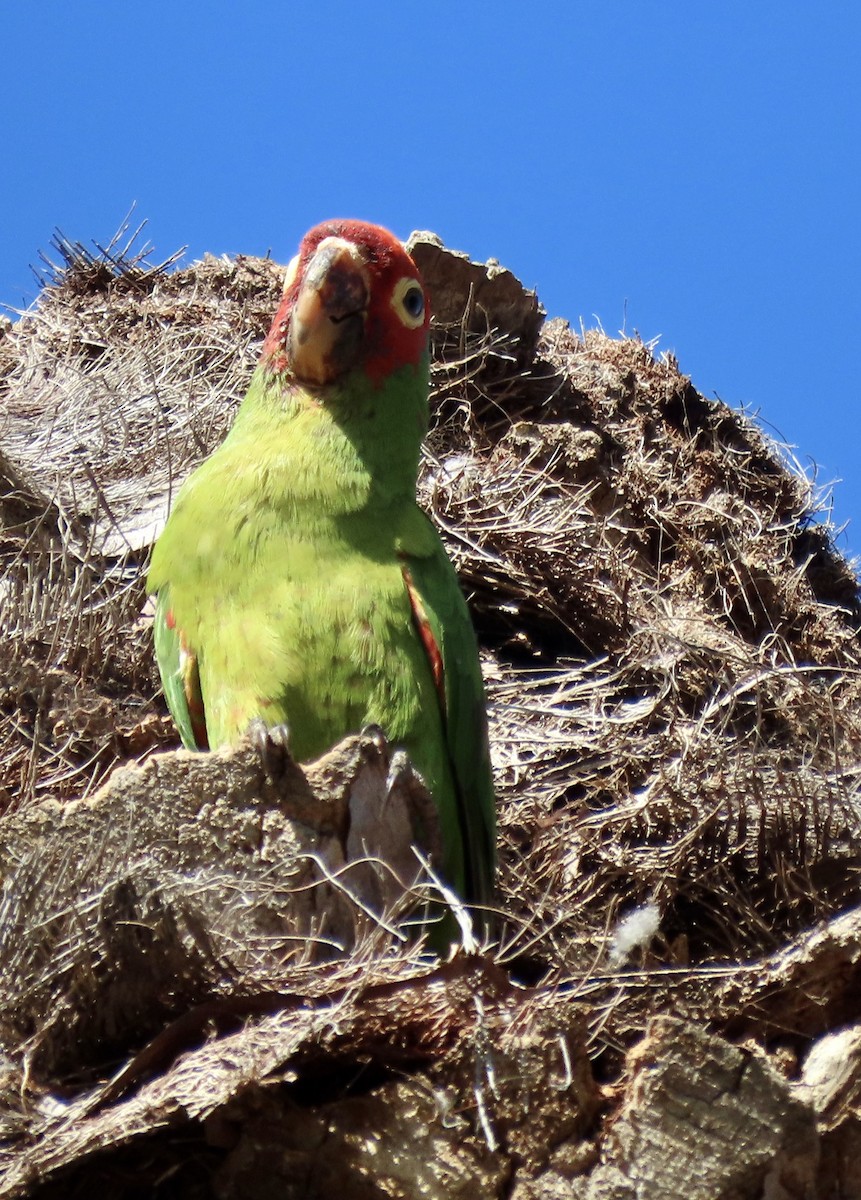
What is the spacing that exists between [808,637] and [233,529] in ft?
10.7

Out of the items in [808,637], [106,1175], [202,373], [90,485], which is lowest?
[106,1175]

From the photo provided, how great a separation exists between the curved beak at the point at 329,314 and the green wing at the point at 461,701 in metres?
0.73

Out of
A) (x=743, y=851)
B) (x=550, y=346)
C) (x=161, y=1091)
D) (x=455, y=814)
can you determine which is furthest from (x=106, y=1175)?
(x=550, y=346)

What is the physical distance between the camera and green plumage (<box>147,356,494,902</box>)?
14.1 feet

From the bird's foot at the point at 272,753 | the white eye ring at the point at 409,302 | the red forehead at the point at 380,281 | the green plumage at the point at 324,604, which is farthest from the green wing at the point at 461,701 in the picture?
the bird's foot at the point at 272,753

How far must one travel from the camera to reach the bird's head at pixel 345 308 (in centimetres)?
478

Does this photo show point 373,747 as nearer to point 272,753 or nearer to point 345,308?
point 272,753

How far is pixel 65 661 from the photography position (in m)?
5.43

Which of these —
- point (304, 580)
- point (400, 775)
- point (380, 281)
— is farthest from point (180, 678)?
point (380, 281)

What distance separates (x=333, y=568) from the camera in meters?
4.48

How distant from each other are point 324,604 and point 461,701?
0.58 meters

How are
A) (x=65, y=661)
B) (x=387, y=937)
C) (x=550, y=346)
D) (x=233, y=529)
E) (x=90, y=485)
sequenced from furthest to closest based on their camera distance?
(x=550, y=346) → (x=90, y=485) → (x=65, y=661) → (x=233, y=529) → (x=387, y=937)

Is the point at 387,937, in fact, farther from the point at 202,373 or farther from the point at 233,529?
the point at 202,373

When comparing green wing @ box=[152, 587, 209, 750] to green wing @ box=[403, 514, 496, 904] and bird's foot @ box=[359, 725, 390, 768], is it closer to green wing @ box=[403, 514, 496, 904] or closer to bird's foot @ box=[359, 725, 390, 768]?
green wing @ box=[403, 514, 496, 904]
